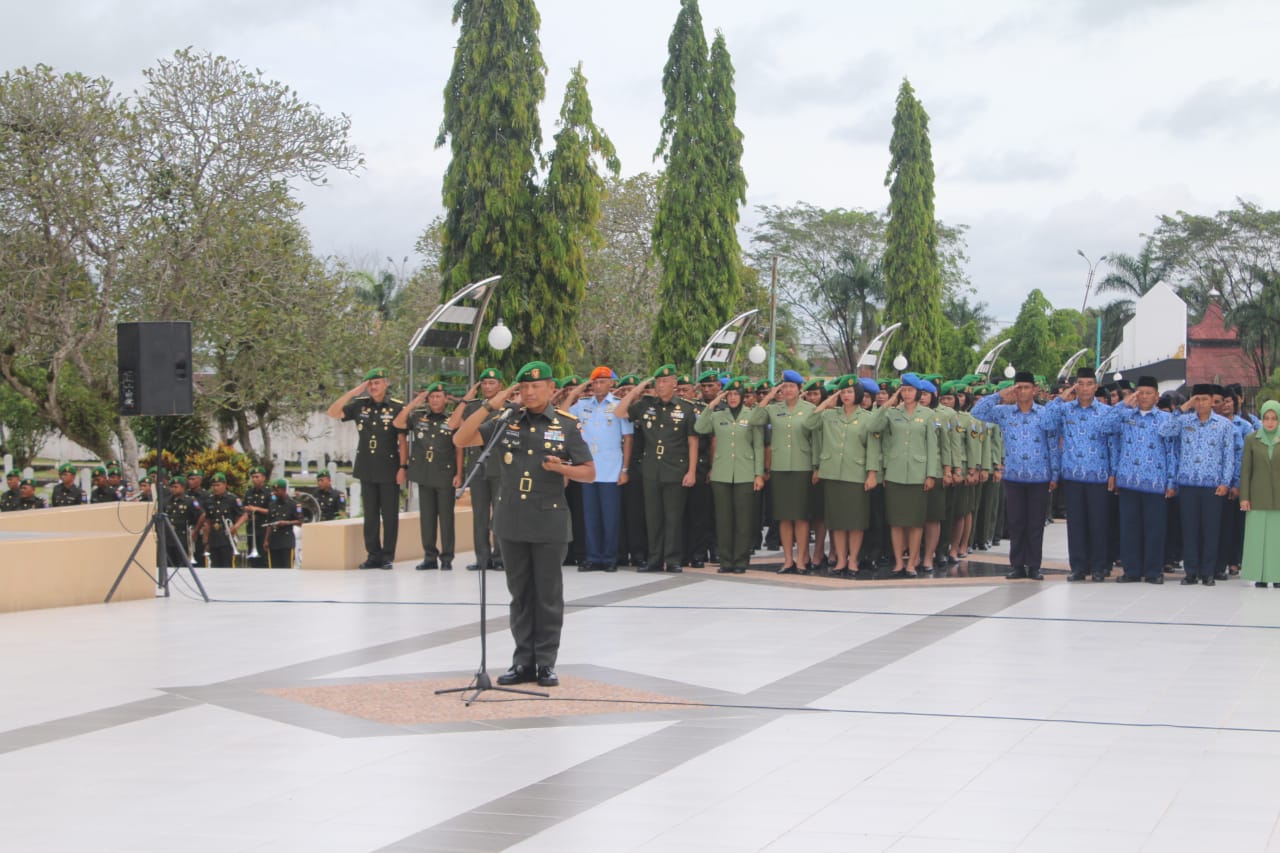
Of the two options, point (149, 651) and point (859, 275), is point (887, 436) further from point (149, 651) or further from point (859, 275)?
point (859, 275)

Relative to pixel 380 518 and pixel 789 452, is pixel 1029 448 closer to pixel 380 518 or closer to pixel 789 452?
pixel 789 452

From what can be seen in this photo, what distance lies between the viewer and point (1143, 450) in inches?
512

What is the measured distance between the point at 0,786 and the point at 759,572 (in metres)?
8.69

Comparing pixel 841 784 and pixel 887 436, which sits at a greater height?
pixel 887 436

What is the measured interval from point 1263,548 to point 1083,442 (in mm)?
1763

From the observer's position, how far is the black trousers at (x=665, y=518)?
13750 millimetres

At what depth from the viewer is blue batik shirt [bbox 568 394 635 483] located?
1388cm

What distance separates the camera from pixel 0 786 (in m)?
5.94

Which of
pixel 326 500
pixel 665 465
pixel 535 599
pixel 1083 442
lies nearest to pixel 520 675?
pixel 535 599

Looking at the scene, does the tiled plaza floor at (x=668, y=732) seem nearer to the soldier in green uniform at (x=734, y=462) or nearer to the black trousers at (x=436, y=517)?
the soldier in green uniform at (x=734, y=462)

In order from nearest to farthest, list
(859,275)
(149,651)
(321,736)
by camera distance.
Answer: (321,736), (149,651), (859,275)

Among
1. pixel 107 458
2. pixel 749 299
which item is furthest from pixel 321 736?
pixel 749 299

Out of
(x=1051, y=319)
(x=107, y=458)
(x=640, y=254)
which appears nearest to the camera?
(x=107, y=458)

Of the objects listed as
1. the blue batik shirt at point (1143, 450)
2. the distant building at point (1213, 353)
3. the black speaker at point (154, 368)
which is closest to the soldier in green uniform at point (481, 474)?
the black speaker at point (154, 368)
